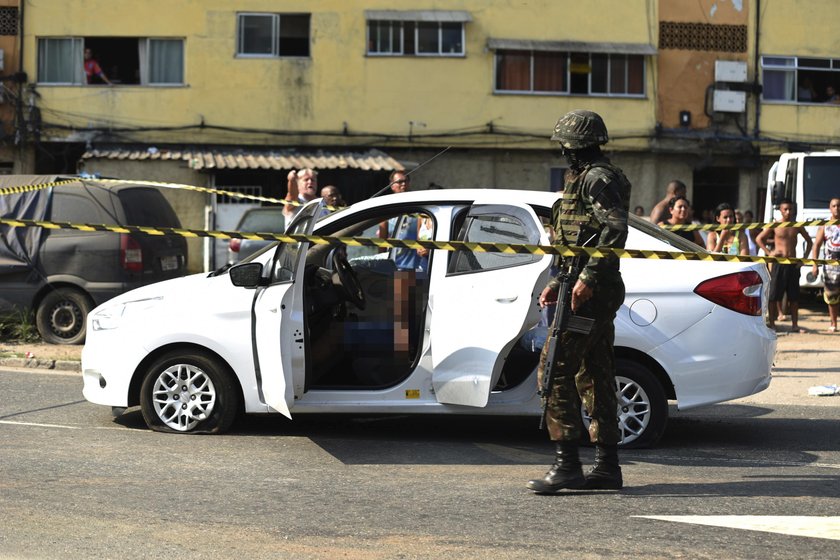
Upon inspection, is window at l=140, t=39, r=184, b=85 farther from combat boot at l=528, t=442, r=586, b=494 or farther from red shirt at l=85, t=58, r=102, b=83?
combat boot at l=528, t=442, r=586, b=494

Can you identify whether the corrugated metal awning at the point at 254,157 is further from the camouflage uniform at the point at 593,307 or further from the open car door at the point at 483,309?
the camouflage uniform at the point at 593,307

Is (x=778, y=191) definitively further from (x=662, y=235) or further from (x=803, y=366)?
(x=662, y=235)

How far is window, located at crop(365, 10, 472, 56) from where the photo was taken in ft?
92.9

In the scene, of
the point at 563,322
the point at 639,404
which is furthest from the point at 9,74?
the point at 563,322

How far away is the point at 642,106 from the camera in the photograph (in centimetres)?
2934

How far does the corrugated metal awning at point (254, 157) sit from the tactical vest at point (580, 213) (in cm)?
2039

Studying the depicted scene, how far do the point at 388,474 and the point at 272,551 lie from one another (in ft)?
5.62

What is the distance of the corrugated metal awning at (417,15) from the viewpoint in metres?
28.2

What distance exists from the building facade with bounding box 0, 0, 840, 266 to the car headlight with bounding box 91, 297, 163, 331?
61.9 ft

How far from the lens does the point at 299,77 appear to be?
2825 centimetres

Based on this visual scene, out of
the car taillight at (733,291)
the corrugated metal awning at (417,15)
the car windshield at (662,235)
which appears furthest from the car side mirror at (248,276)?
the corrugated metal awning at (417,15)

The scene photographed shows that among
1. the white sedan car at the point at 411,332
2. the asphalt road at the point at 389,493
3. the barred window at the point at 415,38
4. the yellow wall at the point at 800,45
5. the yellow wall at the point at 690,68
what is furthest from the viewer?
the yellow wall at the point at 800,45

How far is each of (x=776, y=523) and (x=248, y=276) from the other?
3.50 m

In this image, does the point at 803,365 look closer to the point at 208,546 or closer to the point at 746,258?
the point at 746,258
